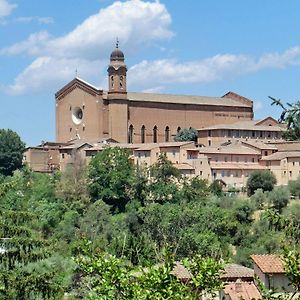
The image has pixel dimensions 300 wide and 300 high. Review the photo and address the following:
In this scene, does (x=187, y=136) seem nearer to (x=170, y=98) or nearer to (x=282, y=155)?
(x=170, y=98)

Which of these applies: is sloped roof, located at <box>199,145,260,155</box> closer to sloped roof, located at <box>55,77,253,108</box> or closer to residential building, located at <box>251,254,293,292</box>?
sloped roof, located at <box>55,77,253,108</box>

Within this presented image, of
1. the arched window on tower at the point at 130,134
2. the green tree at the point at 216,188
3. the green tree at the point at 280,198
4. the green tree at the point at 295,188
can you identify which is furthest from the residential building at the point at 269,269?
the arched window on tower at the point at 130,134

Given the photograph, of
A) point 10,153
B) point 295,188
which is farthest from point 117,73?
point 295,188

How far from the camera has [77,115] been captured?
246ft

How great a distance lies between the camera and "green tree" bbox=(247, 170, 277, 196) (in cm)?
5691

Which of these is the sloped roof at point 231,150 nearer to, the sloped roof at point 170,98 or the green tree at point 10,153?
the sloped roof at point 170,98

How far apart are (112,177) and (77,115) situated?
691 inches

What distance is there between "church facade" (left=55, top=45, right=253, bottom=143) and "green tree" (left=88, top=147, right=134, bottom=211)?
9.72m

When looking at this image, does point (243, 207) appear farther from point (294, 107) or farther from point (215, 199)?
point (294, 107)

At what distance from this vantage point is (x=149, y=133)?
243 ft

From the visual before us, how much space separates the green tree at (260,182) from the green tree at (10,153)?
22454 millimetres

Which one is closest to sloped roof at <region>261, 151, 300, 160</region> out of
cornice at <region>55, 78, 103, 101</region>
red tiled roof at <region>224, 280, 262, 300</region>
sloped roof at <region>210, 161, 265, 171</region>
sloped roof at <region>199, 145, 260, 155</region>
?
sloped roof at <region>210, 161, 265, 171</region>

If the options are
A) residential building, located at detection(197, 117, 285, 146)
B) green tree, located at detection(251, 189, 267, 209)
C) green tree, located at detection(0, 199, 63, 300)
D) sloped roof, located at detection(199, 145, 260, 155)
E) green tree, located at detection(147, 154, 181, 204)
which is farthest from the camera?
residential building, located at detection(197, 117, 285, 146)

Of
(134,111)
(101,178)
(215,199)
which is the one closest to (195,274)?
(215,199)
